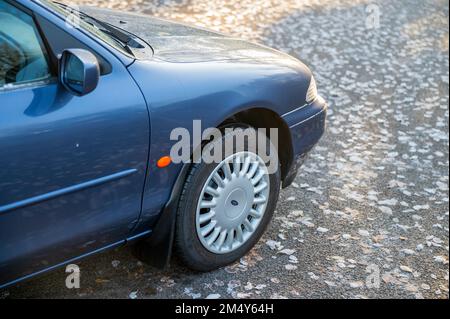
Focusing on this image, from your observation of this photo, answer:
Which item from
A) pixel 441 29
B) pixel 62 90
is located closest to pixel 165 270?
pixel 62 90

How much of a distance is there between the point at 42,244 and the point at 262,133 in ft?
4.60

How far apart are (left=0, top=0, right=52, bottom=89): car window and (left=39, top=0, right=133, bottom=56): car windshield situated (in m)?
0.14

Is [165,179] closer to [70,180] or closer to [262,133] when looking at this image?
[70,180]

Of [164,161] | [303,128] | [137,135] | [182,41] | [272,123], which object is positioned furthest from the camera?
[303,128]

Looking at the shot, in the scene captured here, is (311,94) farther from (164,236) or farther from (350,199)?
(164,236)

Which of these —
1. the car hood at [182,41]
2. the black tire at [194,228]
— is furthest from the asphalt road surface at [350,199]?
the car hood at [182,41]

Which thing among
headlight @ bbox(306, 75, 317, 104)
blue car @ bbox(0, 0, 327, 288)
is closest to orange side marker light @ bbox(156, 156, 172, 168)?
blue car @ bbox(0, 0, 327, 288)

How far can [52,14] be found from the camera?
241cm

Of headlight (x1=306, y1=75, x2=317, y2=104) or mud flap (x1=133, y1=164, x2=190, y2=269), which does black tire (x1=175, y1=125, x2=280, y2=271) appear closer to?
mud flap (x1=133, y1=164, x2=190, y2=269)

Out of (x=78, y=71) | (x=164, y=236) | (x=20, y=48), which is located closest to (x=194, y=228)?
(x=164, y=236)

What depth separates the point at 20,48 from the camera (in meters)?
2.39

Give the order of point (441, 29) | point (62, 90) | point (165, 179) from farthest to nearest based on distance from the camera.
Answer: point (441, 29) < point (165, 179) < point (62, 90)

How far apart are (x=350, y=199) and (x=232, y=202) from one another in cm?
151

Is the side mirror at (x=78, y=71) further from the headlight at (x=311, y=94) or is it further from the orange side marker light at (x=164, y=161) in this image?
the headlight at (x=311, y=94)
